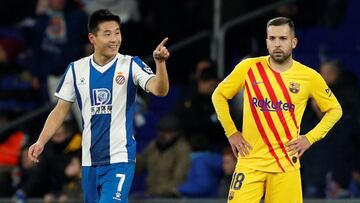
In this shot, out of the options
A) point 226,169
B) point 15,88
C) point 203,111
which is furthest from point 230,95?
A: point 15,88

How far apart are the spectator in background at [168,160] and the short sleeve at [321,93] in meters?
4.54

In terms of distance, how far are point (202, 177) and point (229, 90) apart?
431 centimetres

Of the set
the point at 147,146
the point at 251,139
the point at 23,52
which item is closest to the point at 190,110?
the point at 147,146

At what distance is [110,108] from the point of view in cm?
1041

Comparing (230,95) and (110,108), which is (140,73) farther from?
(230,95)

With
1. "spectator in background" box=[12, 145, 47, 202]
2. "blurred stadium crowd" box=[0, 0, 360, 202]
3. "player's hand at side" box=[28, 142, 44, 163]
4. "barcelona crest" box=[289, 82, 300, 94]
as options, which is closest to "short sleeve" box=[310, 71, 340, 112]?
"barcelona crest" box=[289, 82, 300, 94]

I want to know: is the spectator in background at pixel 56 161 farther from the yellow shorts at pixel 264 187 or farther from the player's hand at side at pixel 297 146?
the player's hand at side at pixel 297 146

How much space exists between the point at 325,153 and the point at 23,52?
5.39m

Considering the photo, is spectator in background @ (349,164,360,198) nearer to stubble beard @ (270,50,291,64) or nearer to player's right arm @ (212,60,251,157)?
player's right arm @ (212,60,251,157)

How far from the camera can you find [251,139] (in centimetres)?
1066

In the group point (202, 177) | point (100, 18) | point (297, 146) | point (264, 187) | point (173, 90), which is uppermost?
point (100, 18)

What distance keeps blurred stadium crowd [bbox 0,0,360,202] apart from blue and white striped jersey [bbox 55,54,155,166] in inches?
160

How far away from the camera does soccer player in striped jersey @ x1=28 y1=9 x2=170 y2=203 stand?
1037 cm

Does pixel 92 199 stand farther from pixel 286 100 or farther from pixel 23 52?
pixel 23 52
